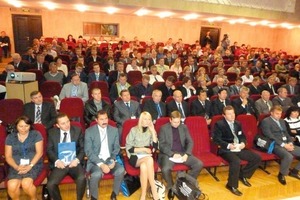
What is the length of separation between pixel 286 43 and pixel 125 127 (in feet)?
59.2

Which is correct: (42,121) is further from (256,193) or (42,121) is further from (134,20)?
(134,20)

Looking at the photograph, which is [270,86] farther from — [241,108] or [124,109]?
[124,109]

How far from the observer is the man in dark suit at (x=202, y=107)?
5129 millimetres

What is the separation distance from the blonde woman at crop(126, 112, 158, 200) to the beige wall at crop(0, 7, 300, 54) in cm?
1215

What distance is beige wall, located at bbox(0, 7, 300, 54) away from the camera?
14.0 m

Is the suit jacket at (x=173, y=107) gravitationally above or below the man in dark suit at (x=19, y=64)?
below

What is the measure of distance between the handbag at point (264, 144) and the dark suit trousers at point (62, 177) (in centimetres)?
272

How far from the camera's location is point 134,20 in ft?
50.3

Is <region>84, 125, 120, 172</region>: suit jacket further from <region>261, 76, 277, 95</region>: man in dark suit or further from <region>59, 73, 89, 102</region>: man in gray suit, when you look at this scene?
<region>261, 76, 277, 95</region>: man in dark suit

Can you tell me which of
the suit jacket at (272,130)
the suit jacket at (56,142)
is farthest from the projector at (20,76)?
the suit jacket at (272,130)

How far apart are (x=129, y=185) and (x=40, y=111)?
1.88 metres

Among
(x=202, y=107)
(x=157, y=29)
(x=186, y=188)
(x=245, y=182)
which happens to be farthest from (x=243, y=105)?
(x=157, y=29)

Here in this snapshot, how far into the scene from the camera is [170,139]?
150 inches

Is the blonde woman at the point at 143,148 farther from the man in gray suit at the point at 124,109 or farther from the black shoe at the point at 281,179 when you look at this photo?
the black shoe at the point at 281,179
